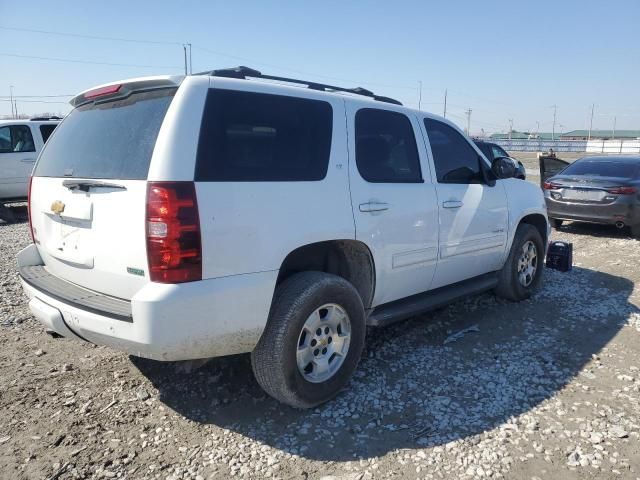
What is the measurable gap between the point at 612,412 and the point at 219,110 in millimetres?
3119

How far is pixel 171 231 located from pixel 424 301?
2.29 m

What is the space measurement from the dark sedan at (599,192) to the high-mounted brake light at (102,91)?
8342mm

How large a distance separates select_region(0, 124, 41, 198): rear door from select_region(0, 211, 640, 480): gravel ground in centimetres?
765

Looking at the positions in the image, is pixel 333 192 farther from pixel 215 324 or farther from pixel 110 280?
pixel 110 280

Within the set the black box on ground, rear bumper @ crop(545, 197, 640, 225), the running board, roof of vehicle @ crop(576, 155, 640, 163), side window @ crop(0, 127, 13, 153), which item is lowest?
the black box on ground

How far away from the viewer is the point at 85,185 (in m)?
2.85

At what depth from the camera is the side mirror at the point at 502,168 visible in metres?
4.64

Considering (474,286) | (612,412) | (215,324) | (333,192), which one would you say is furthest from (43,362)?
(612,412)

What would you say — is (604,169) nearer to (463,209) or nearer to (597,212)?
(597,212)

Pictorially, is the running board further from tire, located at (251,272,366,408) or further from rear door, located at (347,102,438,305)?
tire, located at (251,272,366,408)

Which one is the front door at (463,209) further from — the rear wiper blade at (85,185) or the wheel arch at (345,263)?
the rear wiper blade at (85,185)

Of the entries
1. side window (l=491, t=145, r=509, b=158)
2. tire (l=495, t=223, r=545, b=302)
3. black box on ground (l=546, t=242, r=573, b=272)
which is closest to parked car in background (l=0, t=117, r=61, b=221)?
tire (l=495, t=223, r=545, b=302)

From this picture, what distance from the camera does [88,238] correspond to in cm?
285

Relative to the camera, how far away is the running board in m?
3.67
